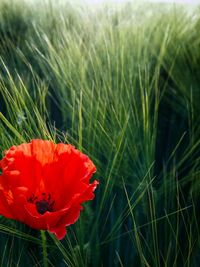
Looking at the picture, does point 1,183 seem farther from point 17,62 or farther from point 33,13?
point 33,13

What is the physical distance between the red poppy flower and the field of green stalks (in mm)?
45

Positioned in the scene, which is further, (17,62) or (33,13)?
(33,13)

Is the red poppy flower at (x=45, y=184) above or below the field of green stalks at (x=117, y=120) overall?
above

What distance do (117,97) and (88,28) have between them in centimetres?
40

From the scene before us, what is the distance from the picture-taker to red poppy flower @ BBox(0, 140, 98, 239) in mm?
417

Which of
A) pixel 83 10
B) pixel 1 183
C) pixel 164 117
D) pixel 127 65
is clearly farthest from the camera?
pixel 83 10

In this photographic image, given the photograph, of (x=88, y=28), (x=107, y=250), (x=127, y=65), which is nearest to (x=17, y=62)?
(x=88, y=28)

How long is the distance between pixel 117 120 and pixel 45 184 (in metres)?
0.15

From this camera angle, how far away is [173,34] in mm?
954

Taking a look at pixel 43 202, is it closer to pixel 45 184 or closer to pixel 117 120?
pixel 45 184

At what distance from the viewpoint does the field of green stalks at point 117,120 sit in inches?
21.1

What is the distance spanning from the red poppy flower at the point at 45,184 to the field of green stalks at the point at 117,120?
45 mm

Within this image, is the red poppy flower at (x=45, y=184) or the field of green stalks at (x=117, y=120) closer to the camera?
the red poppy flower at (x=45, y=184)

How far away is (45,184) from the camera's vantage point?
0.47 m
